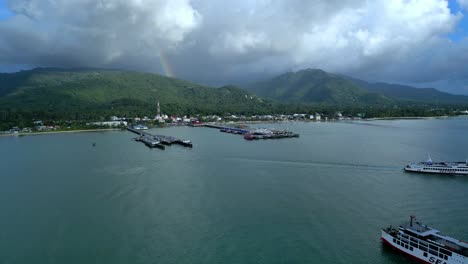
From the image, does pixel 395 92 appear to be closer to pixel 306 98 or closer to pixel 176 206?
pixel 306 98

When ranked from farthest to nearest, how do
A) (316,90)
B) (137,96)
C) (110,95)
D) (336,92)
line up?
(316,90) < (336,92) < (137,96) < (110,95)

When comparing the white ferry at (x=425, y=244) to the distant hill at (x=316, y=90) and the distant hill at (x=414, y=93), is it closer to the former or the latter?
the distant hill at (x=316, y=90)

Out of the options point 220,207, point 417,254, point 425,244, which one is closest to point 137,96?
point 220,207

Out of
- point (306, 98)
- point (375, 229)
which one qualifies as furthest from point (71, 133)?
point (306, 98)

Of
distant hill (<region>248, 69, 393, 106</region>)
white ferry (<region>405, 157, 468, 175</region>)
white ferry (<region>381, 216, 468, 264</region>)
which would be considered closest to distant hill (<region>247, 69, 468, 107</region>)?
distant hill (<region>248, 69, 393, 106</region>)

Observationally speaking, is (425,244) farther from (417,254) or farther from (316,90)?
(316,90)

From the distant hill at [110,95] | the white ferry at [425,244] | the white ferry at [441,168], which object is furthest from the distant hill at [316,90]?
Result: the white ferry at [425,244]
